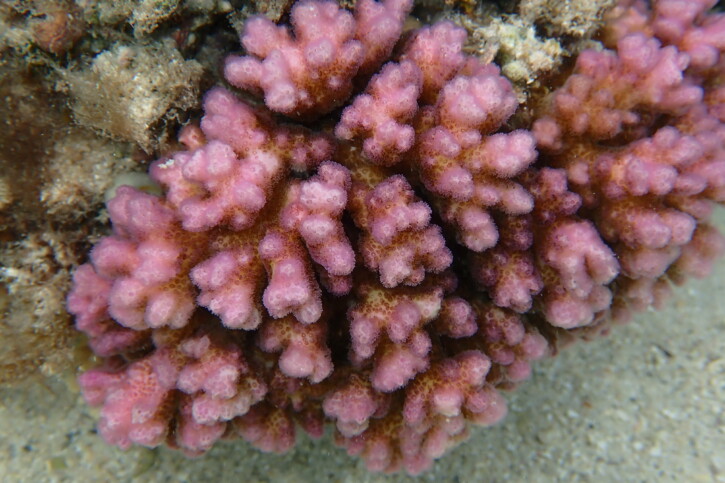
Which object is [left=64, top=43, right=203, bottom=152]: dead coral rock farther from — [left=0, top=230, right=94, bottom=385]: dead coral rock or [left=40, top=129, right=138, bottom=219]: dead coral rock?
[left=0, top=230, right=94, bottom=385]: dead coral rock

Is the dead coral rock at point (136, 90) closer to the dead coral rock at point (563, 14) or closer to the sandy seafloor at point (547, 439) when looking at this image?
the dead coral rock at point (563, 14)

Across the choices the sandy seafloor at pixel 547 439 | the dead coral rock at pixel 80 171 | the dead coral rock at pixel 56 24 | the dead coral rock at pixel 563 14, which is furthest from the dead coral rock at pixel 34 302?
the dead coral rock at pixel 563 14

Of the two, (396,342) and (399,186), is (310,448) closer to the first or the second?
(396,342)

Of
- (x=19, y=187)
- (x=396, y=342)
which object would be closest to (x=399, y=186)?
(x=396, y=342)

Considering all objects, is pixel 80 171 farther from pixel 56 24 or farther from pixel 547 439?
pixel 547 439

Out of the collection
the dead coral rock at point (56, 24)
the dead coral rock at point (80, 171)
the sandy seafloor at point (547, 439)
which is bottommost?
the sandy seafloor at point (547, 439)

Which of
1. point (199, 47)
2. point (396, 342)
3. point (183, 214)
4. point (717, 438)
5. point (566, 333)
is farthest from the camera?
point (717, 438)
